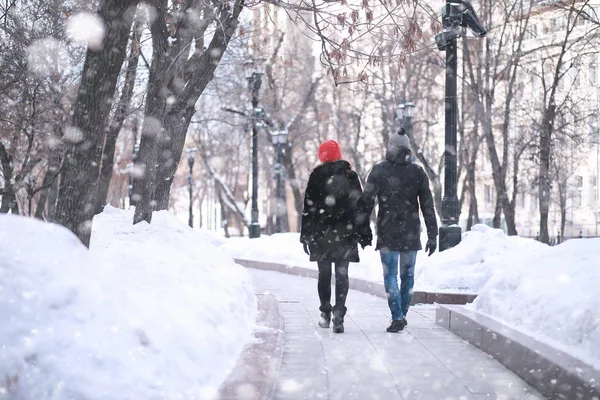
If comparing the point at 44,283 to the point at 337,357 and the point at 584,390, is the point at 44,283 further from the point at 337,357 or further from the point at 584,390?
the point at 584,390

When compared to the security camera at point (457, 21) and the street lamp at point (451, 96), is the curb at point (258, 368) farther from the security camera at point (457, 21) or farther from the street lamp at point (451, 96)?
the security camera at point (457, 21)

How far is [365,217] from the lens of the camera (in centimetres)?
782

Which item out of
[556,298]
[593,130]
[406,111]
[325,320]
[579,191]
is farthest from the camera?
[579,191]

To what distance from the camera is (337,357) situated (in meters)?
6.54

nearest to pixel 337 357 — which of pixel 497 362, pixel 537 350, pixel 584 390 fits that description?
pixel 497 362

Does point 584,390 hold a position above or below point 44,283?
below

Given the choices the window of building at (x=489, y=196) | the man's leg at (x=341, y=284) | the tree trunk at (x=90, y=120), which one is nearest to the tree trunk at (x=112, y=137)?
the man's leg at (x=341, y=284)

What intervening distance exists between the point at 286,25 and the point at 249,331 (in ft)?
107

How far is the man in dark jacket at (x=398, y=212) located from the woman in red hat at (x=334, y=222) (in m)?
0.16

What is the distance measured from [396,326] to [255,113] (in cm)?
1802

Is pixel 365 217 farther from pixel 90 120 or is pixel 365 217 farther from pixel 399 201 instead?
pixel 90 120

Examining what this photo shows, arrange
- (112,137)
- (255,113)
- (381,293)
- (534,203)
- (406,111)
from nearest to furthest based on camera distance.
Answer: (381,293)
(112,137)
(406,111)
(255,113)
(534,203)

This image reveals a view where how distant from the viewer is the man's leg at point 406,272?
25.9 feet

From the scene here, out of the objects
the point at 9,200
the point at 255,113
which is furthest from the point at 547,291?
the point at 255,113
